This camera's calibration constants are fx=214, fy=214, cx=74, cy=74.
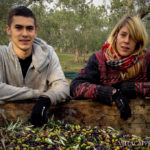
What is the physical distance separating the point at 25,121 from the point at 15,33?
1224mm

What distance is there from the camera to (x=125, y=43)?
2.71 m

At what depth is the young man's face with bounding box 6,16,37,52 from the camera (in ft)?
9.43

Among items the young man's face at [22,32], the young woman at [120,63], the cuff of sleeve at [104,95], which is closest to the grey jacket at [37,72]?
the young man's face at [22,32]

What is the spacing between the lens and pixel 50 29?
16.4m

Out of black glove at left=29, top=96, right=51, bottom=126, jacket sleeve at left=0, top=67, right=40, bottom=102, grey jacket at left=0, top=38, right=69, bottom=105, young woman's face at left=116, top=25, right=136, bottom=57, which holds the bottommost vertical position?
black glove at left=29, top=96, right=51, bottom=126

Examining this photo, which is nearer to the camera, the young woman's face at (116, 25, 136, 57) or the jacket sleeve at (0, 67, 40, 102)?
the jacket sleeve at (0, 67, 40, 102)

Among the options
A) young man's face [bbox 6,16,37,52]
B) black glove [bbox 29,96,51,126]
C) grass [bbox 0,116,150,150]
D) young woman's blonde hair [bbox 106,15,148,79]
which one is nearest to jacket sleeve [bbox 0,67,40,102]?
black glove [bbox 29,96,51,126]

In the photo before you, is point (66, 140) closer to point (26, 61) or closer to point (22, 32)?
point (26, 61)

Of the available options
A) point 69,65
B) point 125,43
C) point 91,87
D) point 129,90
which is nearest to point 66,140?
point 91,87

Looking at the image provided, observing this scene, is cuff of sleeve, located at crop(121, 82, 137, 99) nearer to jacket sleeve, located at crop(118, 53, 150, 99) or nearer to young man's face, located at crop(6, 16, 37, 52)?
jacket sleeve, located at crop(118, 53, 150, 99)

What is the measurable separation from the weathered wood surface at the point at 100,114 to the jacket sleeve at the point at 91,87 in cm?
11

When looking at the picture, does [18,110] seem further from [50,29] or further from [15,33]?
[50,29]

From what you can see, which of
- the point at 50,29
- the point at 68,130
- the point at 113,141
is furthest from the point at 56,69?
the point at 50,29

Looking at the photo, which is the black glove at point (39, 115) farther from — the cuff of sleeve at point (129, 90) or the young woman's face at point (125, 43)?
the young woman's face at point (125, 43)
